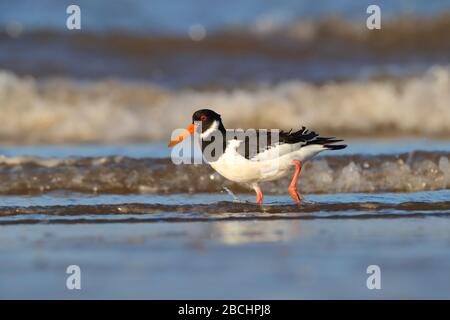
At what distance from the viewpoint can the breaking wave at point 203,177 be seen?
833cm

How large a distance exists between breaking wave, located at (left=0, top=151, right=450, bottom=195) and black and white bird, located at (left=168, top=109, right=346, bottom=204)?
88 cm

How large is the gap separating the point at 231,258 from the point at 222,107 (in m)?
6.80

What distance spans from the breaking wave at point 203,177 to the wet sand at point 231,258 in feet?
5.54

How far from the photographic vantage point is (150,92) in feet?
41.6

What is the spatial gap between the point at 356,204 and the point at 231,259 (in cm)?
194

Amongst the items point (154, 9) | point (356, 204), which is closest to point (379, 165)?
point (356, 204)

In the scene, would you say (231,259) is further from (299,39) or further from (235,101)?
(299,39)

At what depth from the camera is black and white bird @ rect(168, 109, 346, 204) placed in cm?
720

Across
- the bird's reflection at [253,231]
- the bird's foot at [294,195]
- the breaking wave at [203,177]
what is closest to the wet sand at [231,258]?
the bird's reflection at [253,231]

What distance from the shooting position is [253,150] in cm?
720

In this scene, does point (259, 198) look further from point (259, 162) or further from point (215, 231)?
point (215, 231)

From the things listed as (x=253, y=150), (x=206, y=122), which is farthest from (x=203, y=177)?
(x=253, y=150)
